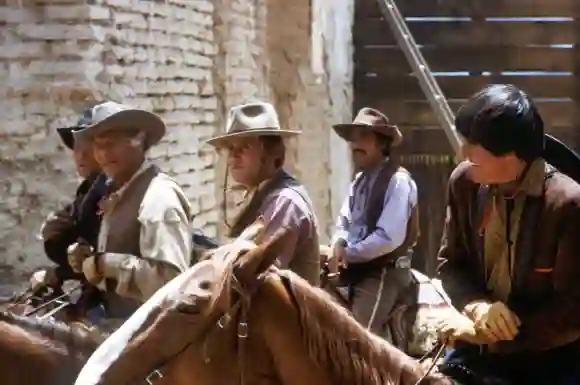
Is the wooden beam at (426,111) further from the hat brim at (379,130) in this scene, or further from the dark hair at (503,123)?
the dark hair at (503,123)

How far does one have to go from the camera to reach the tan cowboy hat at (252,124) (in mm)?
3672

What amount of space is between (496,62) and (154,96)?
159 inches

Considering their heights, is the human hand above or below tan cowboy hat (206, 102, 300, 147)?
below

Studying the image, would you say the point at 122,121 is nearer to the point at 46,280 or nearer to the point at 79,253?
the point at 79,253

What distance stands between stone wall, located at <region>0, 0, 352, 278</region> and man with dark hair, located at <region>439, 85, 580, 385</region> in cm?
297

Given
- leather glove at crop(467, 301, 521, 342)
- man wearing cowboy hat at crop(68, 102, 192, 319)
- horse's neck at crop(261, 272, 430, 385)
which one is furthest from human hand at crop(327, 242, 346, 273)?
horse's neck at crop(261, 272, 430, 385)

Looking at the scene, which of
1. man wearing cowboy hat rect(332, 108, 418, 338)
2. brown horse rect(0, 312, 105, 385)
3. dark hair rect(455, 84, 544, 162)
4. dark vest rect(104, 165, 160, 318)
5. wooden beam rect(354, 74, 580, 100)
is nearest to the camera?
dark hair rect(455, 84, 544, 162)

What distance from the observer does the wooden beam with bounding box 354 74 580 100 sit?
8.61 meters

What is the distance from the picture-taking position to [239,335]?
6.64 ft

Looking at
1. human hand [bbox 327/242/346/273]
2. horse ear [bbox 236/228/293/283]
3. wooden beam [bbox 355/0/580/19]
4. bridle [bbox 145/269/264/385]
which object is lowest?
human hand [bbox 327/242/346/273]

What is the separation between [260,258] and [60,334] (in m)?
1.24

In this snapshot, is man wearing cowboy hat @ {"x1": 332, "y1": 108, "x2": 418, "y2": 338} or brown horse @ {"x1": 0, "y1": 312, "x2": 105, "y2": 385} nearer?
brown horse @ {"x1": 0, "y1": 312, "x2": 105, "y2": 385}

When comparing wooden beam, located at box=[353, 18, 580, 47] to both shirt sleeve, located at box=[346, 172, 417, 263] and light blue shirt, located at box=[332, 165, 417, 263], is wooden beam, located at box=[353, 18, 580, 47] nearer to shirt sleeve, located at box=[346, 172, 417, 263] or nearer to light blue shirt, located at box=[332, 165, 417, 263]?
light blue shirt, located at box=[332, 165, 417, 263]

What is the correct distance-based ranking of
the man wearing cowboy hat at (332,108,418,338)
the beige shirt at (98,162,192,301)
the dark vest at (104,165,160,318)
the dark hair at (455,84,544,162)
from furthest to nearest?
the man wearing cowboy hat at (332,108,418,338)
the dark vest at (104,165,160,318)
the beige shirt at (98,162,192,301)
the dark hair at (455,84,544,162)
